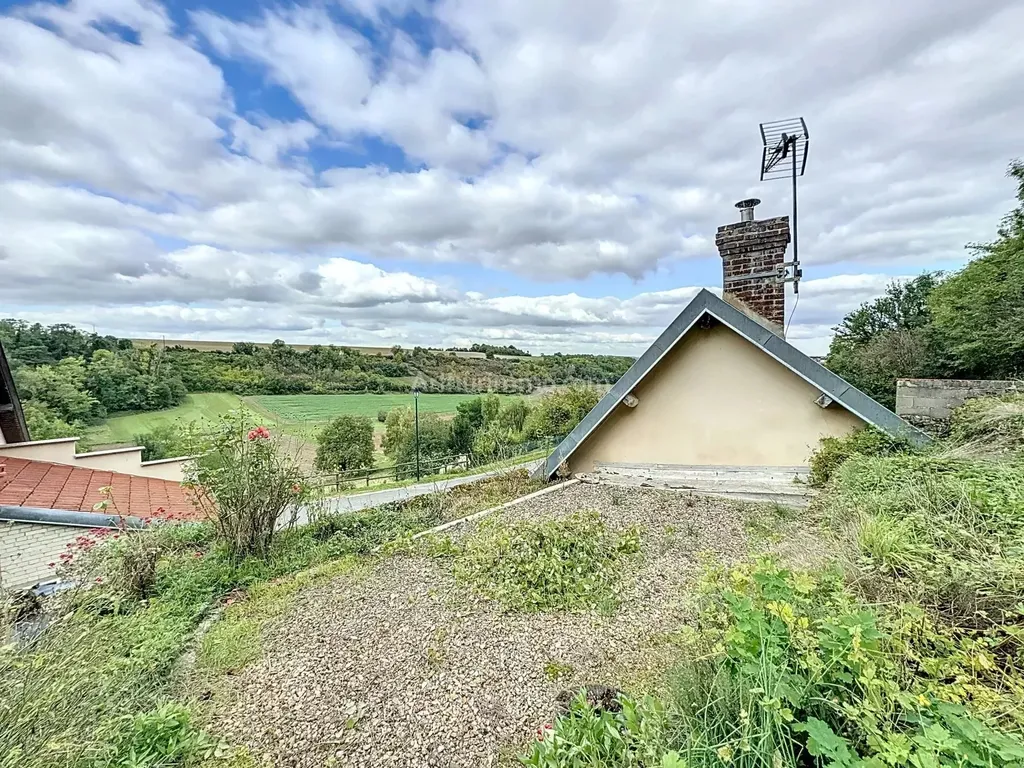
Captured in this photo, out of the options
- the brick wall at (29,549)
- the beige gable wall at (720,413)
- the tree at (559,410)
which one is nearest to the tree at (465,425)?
the tree at (559,410)

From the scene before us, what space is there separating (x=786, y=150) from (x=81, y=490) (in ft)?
44.6

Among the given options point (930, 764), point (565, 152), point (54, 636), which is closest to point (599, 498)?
point (930, 764)

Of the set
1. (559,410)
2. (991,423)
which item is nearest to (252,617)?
(991,423)

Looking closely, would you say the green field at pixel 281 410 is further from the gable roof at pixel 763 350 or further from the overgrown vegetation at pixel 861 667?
the overgrown vegetation at pixel 861 667

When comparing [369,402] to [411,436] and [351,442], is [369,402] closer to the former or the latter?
[351,442]

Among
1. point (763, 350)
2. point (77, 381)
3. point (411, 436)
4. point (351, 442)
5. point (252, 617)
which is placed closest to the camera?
point (252, 617)

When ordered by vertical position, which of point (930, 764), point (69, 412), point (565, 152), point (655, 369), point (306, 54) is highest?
point (565, 152)

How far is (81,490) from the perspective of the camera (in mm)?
7480

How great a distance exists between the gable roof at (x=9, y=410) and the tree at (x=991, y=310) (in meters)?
23.7

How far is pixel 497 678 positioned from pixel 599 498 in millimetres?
3573

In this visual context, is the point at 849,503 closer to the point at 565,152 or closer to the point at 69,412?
the point at 565,152

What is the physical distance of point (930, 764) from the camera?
47.8 inches

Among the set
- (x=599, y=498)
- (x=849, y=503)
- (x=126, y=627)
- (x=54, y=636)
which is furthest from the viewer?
(x=599, y=498)

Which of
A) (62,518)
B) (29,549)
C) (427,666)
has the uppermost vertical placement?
(427,666)
